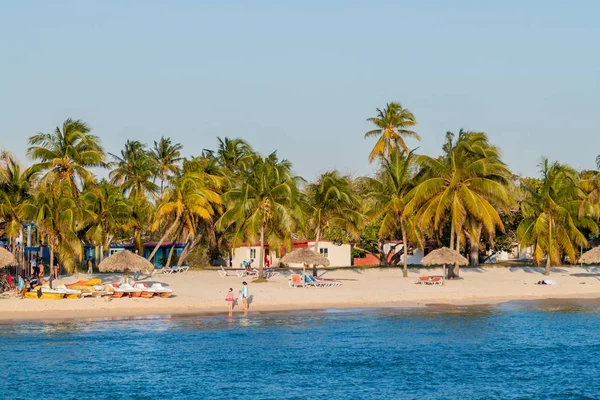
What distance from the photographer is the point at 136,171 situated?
67.7 m

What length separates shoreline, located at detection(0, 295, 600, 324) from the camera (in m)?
34.8

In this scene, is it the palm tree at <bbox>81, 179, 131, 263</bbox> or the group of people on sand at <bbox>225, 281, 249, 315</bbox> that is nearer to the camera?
the group of people on sand at <bbox>225, 281, 249, 315</bbox>

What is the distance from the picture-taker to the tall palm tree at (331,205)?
48.3 metres

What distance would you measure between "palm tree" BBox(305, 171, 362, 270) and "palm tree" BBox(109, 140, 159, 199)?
69.1ft

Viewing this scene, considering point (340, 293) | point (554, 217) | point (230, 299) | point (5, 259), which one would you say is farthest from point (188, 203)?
point (554, 217)

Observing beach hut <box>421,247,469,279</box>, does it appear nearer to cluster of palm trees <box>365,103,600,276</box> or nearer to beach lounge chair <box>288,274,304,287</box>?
cluster of palm trees <box>365,103,600,276</box>

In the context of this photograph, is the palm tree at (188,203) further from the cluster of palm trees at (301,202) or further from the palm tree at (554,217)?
the palm tree at (554,217)

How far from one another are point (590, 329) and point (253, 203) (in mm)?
19308

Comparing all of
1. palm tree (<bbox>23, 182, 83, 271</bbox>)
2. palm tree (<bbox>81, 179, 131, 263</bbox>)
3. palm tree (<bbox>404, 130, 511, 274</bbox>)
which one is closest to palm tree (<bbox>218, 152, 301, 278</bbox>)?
palm tree (<bbox>404, 130, 511, 274</bbox>)

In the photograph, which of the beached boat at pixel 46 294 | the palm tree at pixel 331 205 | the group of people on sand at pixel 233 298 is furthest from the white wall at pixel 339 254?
the beached boat at pixel 46 294

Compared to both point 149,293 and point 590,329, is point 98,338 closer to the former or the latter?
point 149,293

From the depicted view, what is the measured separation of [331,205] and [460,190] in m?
7.77

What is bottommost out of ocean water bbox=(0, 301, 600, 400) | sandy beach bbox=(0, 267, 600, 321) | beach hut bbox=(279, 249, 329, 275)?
ocean water bbox=(0, 301, 600, 400)

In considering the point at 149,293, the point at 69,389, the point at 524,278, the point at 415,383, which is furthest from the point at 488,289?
the point at 69,389
